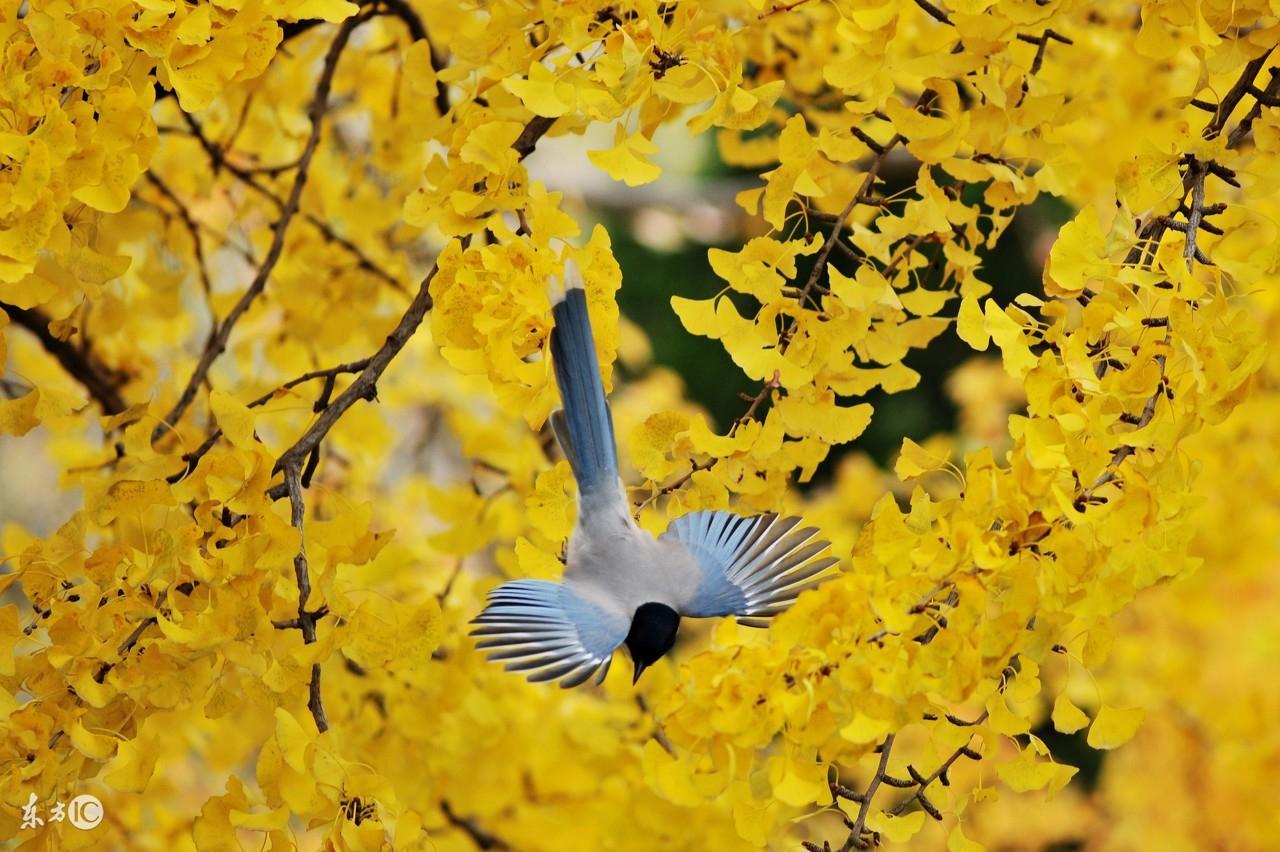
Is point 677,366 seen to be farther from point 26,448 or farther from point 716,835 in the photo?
point 716,835

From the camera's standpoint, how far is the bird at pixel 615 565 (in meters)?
0.82

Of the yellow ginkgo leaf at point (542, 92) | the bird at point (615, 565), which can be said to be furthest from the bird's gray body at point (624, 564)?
the yellow ginkgo leaf at point (542, 92)

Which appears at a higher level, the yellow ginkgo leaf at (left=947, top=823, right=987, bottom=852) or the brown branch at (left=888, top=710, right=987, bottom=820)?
the brown branch at (left=888, top=710, right=987, bottom=820)

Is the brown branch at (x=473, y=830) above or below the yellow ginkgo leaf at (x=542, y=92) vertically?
below

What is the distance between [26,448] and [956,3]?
2.72m

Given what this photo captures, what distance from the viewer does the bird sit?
0.82 m

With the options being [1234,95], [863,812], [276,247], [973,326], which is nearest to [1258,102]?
[1234,95]

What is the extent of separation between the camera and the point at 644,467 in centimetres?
86

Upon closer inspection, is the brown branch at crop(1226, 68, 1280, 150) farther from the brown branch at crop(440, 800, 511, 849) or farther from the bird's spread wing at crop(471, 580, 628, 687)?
the brown branch at crop(440, 800, 511, 849)

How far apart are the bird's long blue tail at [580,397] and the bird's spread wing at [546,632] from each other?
90 millimetres

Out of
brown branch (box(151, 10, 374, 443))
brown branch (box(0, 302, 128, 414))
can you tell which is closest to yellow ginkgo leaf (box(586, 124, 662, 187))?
brown branch (box(151, 10, 374, 443))

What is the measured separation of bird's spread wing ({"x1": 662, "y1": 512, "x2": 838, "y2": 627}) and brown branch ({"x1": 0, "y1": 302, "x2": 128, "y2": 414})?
25.2 inches

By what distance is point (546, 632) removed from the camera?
80 cm

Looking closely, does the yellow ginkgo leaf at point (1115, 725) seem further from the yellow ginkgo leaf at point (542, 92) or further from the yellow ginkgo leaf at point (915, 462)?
the yellow ginkgo leaf at point (542, 92)
